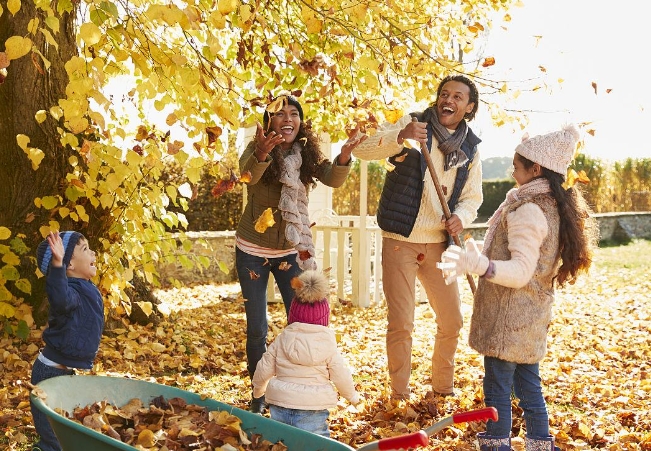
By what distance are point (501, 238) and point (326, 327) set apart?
93 centimetres

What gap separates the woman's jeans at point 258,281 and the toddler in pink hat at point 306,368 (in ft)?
2.98

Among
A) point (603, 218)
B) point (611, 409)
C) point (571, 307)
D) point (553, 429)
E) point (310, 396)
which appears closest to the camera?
point (310, 396)

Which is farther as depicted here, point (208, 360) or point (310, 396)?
point (208, 360)

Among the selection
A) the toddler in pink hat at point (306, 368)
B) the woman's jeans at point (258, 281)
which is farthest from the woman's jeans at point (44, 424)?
the woman's jeans at point (258, 281)

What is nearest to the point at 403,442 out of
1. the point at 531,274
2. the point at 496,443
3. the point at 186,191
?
the point at 531,274

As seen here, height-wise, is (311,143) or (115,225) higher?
(311,143)

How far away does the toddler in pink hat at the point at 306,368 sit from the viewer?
3066 millimetres

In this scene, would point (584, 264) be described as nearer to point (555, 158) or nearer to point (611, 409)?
point (555, 158)

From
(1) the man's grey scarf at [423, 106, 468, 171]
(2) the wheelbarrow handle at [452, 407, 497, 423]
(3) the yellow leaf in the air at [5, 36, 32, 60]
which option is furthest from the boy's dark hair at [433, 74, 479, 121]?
(2) the wheelbarrow handle at [452, 407, 497, 423]

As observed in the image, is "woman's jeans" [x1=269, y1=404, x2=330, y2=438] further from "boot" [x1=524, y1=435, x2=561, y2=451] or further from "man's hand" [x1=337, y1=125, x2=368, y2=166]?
"man's hand" [x1=337, y1=125, x2=368, y2=166]

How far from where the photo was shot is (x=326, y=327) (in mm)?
3182

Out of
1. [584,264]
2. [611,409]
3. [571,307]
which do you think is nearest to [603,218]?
[571,307]

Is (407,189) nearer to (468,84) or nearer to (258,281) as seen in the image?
(468,84)

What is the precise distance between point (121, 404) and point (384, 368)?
3.38m
